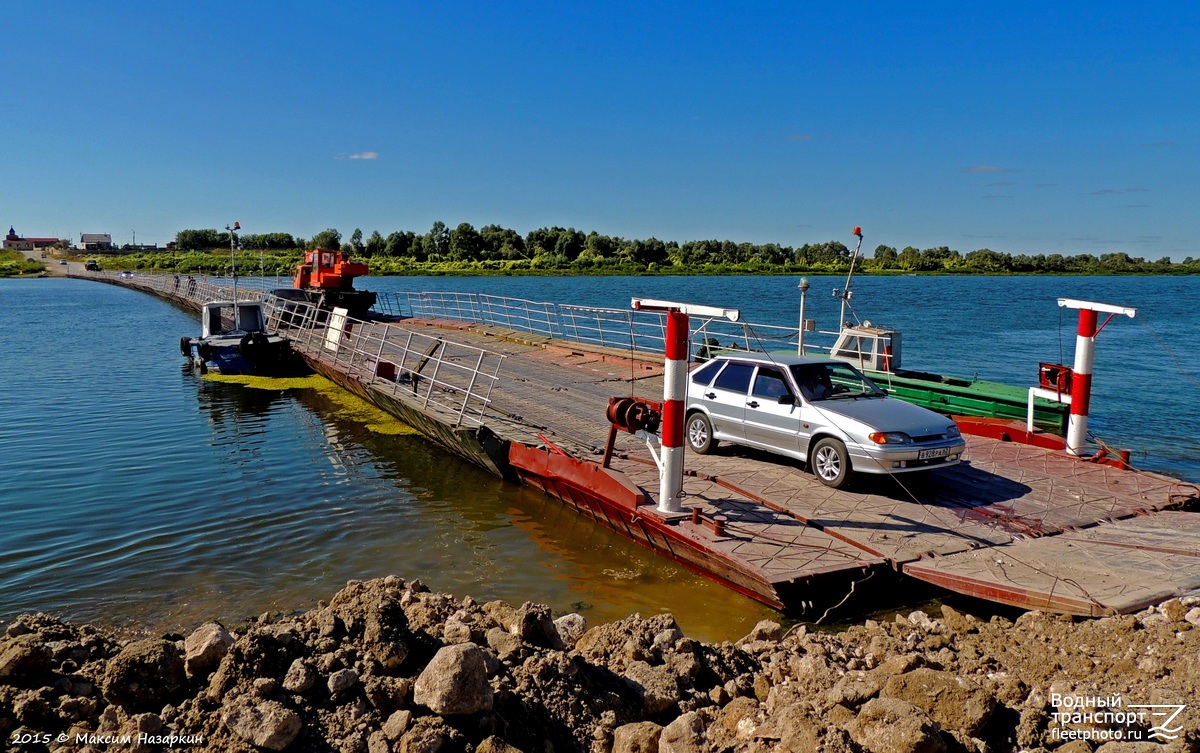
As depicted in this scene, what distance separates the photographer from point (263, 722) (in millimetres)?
4578

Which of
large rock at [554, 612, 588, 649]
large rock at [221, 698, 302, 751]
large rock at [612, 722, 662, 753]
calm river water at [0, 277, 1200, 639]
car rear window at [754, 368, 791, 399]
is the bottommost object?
calm river water at [0, 277, 1200, 639]

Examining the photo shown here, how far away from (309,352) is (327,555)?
56.4 ft

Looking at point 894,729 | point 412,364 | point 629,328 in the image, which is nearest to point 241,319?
point 412,364

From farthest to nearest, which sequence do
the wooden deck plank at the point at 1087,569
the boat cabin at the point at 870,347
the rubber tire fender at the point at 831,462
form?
1. the boat cabin at the point at 870,347
2. the rubber tire fender at the point at 831,462
3. the wooden deck plank at the point at 1087,569

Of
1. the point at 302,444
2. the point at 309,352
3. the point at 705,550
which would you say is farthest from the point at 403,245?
the point at 705,550

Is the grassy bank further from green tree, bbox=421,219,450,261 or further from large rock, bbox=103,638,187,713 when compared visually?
large rock, bbox=103,638,187,713

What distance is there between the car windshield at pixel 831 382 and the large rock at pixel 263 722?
7884 mm

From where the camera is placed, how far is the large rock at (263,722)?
4.53 m

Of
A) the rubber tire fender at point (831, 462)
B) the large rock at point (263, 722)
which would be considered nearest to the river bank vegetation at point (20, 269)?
the rubber tire fender at point (831, 462)

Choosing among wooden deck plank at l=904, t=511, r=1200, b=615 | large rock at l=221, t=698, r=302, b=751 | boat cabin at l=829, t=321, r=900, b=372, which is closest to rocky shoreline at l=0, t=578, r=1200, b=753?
large rock at l=221, t=698, r=302, b=751

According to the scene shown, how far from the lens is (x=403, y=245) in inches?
5817

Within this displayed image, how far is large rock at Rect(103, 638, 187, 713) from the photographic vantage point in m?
4.86

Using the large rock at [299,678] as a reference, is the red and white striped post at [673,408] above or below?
above

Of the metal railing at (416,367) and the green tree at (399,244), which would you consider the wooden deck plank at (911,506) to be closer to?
the metal railing at (416,367)
